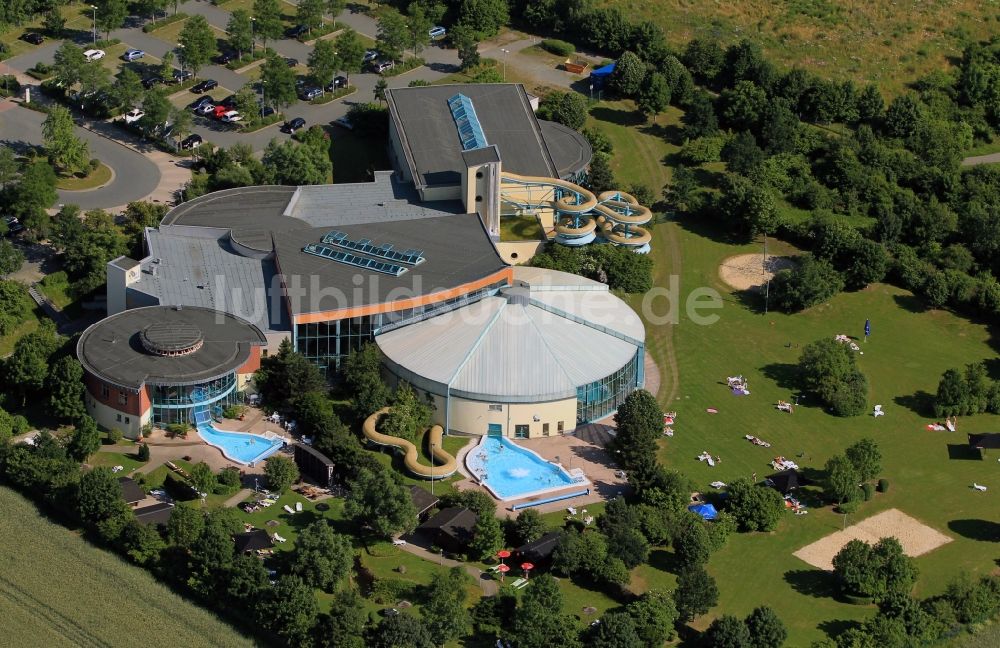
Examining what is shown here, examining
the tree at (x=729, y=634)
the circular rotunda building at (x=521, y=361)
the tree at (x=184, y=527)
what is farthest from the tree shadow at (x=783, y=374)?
the tree at (x=184, y=527)

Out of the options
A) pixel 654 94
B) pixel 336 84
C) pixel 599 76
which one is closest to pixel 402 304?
pixel 336 84

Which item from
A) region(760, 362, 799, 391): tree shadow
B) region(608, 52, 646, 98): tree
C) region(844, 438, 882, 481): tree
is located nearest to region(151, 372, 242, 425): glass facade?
region(760, 362, 799, 391): tree shadow

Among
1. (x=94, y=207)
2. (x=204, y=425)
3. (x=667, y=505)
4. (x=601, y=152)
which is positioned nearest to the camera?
(x=667, y=505)

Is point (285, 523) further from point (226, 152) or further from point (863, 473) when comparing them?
point (226, 152)

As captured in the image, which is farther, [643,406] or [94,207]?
[94,207]

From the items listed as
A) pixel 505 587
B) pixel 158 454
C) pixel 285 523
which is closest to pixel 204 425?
pixel 158 454

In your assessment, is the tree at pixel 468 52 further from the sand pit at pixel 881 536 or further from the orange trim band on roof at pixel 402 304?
the sand pit at pixel 881 536
